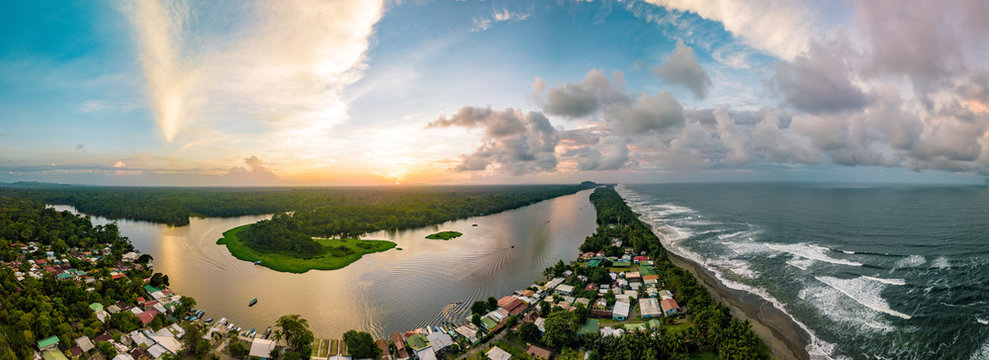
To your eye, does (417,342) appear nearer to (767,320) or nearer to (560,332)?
(560,332)

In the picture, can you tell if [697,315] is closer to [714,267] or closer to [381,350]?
[714,267]

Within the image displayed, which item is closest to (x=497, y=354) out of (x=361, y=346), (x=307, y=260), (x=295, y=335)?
(x=361, y=346)

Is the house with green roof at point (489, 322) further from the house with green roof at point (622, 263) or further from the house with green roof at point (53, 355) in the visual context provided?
the house with green roof at point (53, 355)

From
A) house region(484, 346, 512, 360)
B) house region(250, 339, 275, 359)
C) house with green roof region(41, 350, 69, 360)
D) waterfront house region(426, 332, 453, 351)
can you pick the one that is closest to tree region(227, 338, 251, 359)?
house region(250, 339, 275, 359)

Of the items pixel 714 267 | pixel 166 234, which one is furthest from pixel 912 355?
pixel 166 234

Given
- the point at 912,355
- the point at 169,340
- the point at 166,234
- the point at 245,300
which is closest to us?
the point at 912,355
